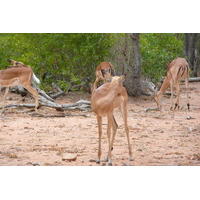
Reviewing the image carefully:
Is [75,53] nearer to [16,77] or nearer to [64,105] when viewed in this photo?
[16,77]

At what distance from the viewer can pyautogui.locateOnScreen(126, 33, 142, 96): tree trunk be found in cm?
1218

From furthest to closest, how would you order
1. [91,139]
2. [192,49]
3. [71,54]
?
[192,49]
[71,54]
[91,139]

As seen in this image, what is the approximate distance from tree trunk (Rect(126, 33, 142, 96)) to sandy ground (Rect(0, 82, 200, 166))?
1.52 metres

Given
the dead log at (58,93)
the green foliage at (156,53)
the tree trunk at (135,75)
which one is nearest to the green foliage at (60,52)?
the dead log at (58,93)

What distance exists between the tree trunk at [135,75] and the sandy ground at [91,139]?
152 centimetres

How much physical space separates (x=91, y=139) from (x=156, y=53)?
22.4ft

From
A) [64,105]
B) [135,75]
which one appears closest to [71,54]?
[135,75]

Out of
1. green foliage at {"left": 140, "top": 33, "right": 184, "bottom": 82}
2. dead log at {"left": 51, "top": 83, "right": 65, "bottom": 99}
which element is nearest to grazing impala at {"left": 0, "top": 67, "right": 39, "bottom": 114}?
dead log at {"left": 51, "top": 83, "right": 65, "bottom": 99}

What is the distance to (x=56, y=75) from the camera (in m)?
13.2

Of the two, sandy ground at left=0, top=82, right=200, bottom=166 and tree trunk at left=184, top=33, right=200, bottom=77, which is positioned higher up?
tree trunk at left=184, top=33, right=200, bottom=77

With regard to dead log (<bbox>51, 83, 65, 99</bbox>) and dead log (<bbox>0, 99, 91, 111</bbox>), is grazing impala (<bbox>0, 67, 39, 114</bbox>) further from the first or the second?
dead log (<bbox>51, 83, 65, 99</bbox>)

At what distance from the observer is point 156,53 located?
42.9 ft

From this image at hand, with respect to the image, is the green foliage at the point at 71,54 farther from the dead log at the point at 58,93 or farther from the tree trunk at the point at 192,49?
the tree trunk at the point at 192,49
